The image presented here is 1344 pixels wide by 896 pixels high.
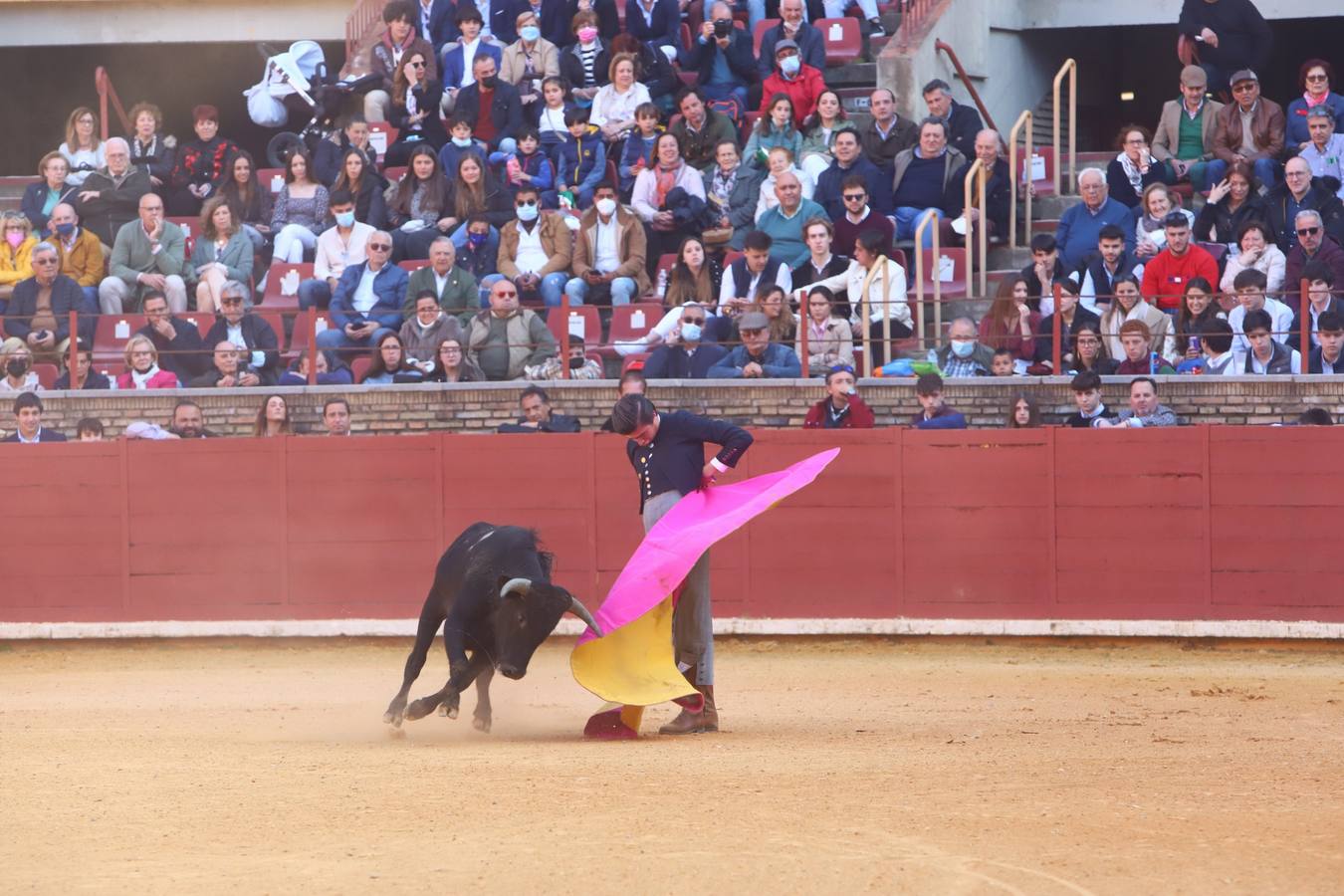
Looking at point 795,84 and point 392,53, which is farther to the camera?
point 392,53

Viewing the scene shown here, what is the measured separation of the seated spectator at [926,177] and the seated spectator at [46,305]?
20.6ft

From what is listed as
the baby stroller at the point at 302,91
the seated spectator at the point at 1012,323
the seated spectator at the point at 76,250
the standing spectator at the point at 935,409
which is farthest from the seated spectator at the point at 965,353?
the seated spectator at the point at 76,250

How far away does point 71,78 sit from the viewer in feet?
67.4

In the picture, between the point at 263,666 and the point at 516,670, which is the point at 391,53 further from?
the point at 516,670

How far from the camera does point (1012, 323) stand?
1238 cm

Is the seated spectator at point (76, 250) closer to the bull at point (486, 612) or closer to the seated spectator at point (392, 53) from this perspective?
the seated spectator at point (392, 53)

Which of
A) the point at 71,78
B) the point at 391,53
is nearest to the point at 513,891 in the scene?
the point at 391,53

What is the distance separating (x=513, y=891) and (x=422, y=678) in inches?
222

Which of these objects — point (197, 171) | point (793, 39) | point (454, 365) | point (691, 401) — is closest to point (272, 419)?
point (454, 365)

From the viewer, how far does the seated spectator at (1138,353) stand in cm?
1187

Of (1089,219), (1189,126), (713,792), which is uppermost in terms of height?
(1189,126)

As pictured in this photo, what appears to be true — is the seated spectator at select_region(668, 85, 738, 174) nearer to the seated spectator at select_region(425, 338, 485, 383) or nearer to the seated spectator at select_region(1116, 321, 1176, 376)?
the seated spectator at select_region(425, 338, 485, 383)

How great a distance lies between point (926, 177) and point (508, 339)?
332 centimetres

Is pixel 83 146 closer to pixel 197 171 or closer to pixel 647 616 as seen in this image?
pixel 197 171
